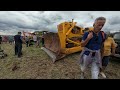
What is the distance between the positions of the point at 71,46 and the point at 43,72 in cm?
238

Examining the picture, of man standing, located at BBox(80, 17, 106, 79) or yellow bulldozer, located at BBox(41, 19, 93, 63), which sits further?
yellow bulldozer, located at BBox(41, 19, 93, 63)

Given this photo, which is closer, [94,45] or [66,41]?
[94,45]

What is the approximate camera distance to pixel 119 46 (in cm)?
597

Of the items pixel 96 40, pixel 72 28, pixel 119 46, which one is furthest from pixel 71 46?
pixel 96 40

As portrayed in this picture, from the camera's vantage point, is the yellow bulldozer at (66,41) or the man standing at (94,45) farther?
the yellow bulldozer at (66,41)

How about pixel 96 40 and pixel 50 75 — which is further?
pixel 50 75

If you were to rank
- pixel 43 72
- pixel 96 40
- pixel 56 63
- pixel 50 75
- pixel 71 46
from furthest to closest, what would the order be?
pixel 71 46
pixel 56 63
pixel 43 72
pixel 50 75
pixel 96 40

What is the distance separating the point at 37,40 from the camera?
47.4 ft

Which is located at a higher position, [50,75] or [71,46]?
[71,46]

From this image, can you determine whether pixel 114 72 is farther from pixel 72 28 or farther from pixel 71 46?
pixel 72 28
